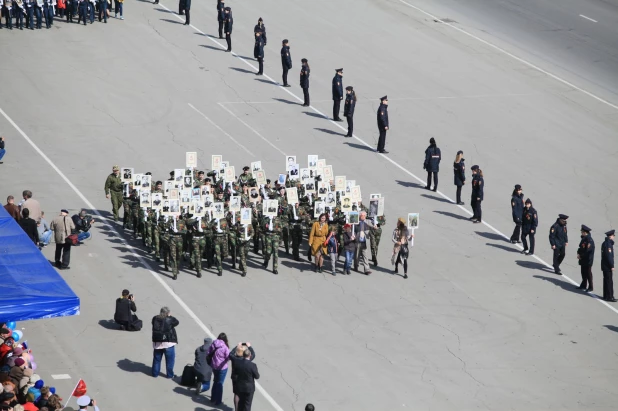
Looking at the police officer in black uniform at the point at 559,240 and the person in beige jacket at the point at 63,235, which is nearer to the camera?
the person in beige jacket at the point at 63,235

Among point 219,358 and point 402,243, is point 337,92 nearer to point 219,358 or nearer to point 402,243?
point 402,243

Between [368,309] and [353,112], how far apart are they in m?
12.7

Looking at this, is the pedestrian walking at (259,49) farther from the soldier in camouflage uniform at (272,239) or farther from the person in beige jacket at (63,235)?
the person in beige jacket at (63,235)

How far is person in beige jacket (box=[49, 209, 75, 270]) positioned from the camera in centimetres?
2739

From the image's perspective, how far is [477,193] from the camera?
3269 cm

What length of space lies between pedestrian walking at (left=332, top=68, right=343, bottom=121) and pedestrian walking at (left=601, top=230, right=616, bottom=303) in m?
12.8

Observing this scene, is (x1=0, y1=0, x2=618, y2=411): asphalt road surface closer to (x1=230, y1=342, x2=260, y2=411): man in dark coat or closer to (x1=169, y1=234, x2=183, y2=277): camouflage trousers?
(x1=169, y1=234, x2=183, y2=277): camouflage trousers

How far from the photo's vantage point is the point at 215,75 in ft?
138

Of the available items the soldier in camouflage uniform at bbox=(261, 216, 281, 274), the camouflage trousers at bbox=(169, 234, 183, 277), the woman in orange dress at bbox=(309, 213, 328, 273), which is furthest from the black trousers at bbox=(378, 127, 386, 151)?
the camouflage trousers at bbox=(169, 234, 183, 277)

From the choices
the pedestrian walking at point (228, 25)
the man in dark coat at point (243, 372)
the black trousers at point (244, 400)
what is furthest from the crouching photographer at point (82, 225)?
the pedestrian walking at point (228, 25)

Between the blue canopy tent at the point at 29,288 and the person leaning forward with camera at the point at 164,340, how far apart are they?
2.08m

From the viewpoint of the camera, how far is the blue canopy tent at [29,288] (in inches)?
796

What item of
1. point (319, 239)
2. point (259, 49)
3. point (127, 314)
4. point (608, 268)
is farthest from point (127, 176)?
point (259, 49)

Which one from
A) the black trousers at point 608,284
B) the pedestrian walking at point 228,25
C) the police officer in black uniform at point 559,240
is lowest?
the black trousers at point 608,284
